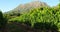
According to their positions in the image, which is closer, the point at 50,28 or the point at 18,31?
the point at 18,31

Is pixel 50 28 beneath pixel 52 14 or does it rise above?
beneath

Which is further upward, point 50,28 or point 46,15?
point 46,15

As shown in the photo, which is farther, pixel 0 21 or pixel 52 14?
pixel 52 14

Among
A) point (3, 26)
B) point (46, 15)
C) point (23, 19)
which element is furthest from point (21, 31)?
point (23, 19)

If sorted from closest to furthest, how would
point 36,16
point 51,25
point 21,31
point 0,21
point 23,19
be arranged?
point 0,21
point 21,31
point 51,25
point 36,16
point 23,19

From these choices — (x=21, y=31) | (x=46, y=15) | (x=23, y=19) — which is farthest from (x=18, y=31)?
(x=23, y=19)

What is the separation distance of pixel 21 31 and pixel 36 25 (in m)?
Answer: 9.36

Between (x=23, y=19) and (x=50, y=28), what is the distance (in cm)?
899

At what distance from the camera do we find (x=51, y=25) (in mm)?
29531

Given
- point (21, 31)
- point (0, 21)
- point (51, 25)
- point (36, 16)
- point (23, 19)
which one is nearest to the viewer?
point (0, 21)

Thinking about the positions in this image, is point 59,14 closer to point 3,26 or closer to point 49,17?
point 49,17

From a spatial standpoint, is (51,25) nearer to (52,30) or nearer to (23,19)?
(52,30)

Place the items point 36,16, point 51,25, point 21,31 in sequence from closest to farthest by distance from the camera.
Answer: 1. point 21,31
2. point 51,25
3. point 36,16

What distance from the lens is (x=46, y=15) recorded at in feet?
102
